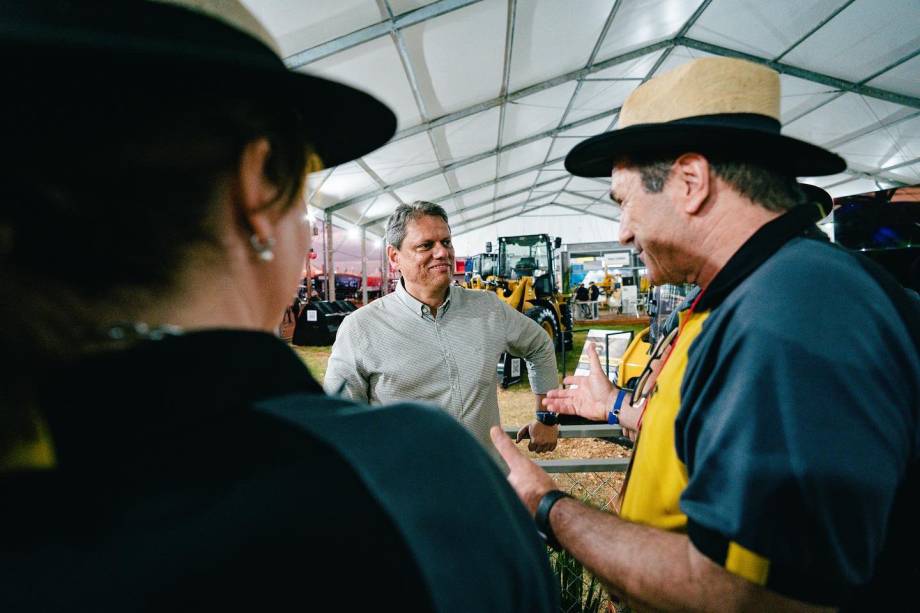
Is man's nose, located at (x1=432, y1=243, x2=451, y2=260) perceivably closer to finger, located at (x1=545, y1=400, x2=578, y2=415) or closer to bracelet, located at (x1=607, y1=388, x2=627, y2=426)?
finger, located at (x1=545, y1=400, x2=578, y2=415)

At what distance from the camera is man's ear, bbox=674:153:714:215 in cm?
125

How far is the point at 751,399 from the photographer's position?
89 centimetres

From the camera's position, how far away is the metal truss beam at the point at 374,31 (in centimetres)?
682

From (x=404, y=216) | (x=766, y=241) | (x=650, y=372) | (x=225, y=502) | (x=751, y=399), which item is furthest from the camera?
(x=404, y=216)

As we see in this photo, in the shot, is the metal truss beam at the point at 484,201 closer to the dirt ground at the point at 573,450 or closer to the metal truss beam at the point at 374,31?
the dirt ground at the point at 573,450

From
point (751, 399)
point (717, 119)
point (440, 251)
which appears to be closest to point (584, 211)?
point (440, 251)

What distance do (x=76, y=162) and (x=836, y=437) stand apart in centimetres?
118

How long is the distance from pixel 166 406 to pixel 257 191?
11.4 inches

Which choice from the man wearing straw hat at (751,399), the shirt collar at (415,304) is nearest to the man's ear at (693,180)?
the man wearing straw hat at (751,399)

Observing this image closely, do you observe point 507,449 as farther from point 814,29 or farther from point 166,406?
point 814,29

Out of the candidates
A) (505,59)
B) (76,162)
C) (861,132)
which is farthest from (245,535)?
(861,132)

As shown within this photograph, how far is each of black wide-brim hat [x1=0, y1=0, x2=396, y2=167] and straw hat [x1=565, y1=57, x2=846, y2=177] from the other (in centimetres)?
100

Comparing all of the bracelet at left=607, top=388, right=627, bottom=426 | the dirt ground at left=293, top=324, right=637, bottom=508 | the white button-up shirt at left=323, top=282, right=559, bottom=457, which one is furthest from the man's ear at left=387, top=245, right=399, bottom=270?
the bracelet at left=607, top=388, right=627, bottom=426

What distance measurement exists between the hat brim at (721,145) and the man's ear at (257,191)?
1.07 m
